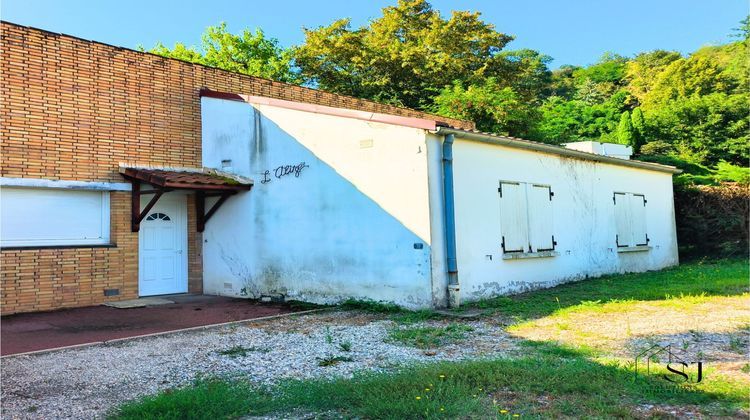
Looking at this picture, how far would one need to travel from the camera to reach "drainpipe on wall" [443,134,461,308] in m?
8.34

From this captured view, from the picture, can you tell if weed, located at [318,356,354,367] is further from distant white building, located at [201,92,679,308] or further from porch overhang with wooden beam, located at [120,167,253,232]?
porch overhang with wooden beam, located at [120,167,253,232]

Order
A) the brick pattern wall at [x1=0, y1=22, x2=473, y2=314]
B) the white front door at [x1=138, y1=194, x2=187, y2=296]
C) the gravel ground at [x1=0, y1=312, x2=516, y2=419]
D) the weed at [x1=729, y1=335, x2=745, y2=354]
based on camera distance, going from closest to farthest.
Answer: the gravel ground at [x1=0, y1=312, x2=516, y2=419]
the weed at [x1=729, y1=335, x2=745, y2=354]
the brick pattern wall at [x1=0, y1=22, x2=473, y2=314]
the white front door at [x1=138, y1=194, x2=187, y2=296]

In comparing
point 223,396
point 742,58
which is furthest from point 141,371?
point 742,58

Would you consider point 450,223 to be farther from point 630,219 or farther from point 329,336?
point 630,219

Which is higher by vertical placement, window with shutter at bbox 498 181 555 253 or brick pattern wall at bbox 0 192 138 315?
window with shutter at bbox 498 181 555 253

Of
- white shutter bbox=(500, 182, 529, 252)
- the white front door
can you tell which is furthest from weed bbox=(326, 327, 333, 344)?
the white front door

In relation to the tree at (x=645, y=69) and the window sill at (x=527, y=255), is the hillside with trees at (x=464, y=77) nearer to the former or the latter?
the tree at (x=645, y=69)

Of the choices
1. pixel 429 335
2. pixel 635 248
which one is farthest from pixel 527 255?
pixel 635 248

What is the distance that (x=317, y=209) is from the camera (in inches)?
390

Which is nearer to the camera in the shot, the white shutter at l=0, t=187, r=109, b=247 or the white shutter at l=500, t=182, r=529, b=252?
the white shutter at l=0, t=187, r=109, b=247

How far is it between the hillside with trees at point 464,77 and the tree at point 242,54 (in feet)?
0.19

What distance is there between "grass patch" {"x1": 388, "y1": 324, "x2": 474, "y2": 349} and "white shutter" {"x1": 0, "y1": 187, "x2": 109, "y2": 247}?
7028 mm

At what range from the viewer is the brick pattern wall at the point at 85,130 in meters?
9.64

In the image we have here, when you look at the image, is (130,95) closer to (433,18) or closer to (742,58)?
(433,18)
